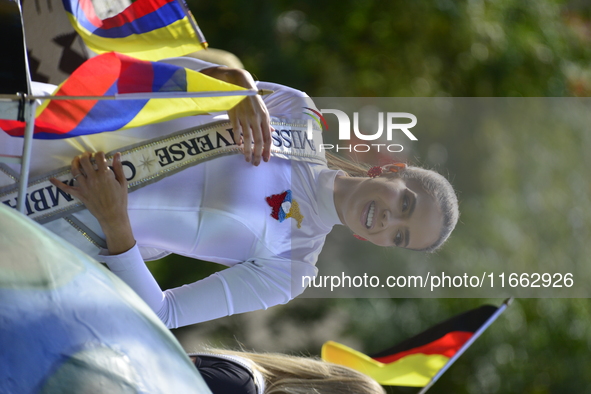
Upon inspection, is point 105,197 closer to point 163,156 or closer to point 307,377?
point 163,156

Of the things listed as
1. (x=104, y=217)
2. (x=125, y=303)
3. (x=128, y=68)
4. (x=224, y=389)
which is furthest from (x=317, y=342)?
(x=125, y=303)

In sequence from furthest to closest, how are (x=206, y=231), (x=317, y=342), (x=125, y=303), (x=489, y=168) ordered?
(x=317, y=342) → (x=489, y=168) → (x=206, y=231) → (x=125, y=303)

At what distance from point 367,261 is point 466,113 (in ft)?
1.20

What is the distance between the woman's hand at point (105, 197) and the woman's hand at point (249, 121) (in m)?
0.22

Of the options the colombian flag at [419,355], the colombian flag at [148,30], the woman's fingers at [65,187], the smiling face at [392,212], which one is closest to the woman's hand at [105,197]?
the woman's fingers at [65,187]

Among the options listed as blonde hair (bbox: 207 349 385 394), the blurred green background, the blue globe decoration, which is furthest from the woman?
the blurred green background

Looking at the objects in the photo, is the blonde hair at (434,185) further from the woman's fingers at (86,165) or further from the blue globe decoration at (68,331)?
the blue globe decoration at (68,331)

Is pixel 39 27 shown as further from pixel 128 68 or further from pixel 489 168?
pixel 489 168

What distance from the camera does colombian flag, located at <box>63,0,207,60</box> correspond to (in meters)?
1.07

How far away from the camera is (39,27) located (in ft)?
4.28

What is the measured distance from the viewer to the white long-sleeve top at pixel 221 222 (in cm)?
102

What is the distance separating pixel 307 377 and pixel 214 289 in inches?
13.7

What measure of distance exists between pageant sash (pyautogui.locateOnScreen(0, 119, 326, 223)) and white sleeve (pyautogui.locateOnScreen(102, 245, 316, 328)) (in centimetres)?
12

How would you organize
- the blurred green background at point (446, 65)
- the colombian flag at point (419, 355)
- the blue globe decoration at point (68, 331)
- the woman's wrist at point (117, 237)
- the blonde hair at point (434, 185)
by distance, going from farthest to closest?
1. the blurred green background at point (446, 65)
2. the colombian flag at point (419, 355)
3. the blonde hair at point (434, 185)
4. the woman's wrist at point (117, 237)
5. the blue globe decoration at point (68, 331)
